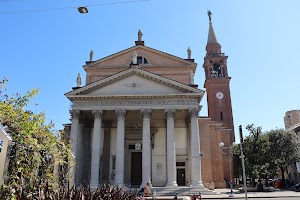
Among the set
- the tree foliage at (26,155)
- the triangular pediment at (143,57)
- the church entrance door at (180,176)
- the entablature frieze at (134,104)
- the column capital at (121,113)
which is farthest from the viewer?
the triangular pediment at (143,57)

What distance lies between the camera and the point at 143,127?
2502 cm

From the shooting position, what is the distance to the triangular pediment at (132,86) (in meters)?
25.8

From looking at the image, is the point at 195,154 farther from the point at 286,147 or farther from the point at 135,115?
the point at 286,147

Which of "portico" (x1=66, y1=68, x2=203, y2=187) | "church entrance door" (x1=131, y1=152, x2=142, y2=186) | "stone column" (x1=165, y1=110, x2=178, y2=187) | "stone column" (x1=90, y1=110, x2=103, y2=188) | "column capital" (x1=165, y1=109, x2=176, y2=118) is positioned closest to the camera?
"stone column" (x1=165, y1=110, x2=178, y2=187)

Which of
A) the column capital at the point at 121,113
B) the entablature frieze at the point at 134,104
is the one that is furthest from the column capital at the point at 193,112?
the column capital at the point at 121,113

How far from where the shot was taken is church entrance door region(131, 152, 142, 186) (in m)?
29.0

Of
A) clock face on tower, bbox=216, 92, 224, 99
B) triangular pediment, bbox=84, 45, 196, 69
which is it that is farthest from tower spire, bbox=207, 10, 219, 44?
triangular pediment, bbox=84, 45, 196, 69

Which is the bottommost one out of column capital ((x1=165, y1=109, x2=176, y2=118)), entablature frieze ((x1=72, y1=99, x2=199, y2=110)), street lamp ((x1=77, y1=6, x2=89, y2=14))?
column capital ((x1=165, y1=109, x2=176, y2=118))

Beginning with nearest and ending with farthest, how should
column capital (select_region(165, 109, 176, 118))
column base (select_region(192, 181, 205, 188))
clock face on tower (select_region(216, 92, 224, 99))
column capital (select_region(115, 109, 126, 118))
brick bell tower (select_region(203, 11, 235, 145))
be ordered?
column base (select_region(192, 181, 205, 188)) < column capital (select_region(165, 109, 176, 118)) < column capital (select_region(115, 109, 126, 118)) < brick bell tower (select_region(203, 11, 235, 145)) < clock face on tower (select_region(216, 92, 224, 99))

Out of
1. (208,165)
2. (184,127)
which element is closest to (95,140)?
(184,127)

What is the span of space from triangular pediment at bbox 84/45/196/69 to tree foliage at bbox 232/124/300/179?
11.6 meters

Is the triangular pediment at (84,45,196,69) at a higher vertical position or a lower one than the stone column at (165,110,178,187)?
higher

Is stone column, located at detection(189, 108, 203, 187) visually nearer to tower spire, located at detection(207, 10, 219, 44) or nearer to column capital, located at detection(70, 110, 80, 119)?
column capital, located at detection(70, 110, 80, 119)

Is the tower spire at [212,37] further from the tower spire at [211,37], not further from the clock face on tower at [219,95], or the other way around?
the clock face on tower at [219,95]
